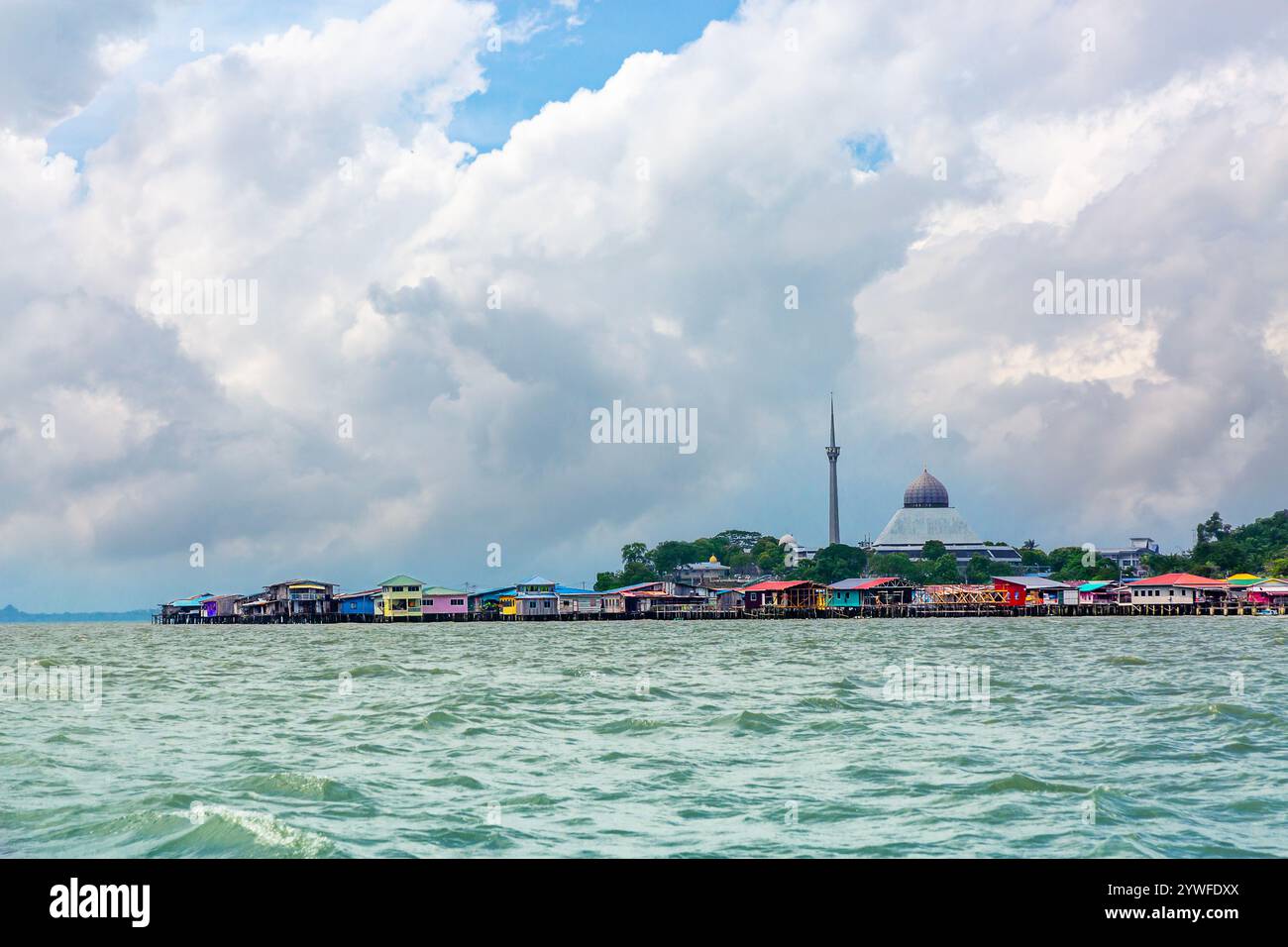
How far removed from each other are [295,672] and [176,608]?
15070cm

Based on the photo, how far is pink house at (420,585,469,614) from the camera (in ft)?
533

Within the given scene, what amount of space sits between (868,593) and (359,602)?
224 ft

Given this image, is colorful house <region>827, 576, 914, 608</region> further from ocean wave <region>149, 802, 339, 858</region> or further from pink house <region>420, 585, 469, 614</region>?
ocean wave <region>149, 802, 339, 858</region>

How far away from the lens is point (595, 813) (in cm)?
1606

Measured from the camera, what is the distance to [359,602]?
166 metres

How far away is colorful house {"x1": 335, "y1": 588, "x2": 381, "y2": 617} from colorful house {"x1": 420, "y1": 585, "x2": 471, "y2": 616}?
21.8 ft

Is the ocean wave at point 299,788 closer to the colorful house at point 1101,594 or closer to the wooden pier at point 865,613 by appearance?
the wooden pier at point 865,613

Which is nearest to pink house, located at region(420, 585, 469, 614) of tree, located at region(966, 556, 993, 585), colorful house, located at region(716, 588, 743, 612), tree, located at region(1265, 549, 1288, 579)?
colorful house, located at region(716, 588, 743, 612)

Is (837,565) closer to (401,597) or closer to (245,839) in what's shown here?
(401,597)

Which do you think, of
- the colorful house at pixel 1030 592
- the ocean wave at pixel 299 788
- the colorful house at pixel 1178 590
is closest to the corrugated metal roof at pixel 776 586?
the colorful house at pixel 1030 592

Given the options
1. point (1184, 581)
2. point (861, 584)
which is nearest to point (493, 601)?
point (861, 584)

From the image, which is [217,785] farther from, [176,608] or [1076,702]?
[176,608]

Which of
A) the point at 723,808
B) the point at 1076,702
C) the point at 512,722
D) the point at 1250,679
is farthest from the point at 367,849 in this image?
the point at 1250,679

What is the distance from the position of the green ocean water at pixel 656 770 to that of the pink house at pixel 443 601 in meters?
124
